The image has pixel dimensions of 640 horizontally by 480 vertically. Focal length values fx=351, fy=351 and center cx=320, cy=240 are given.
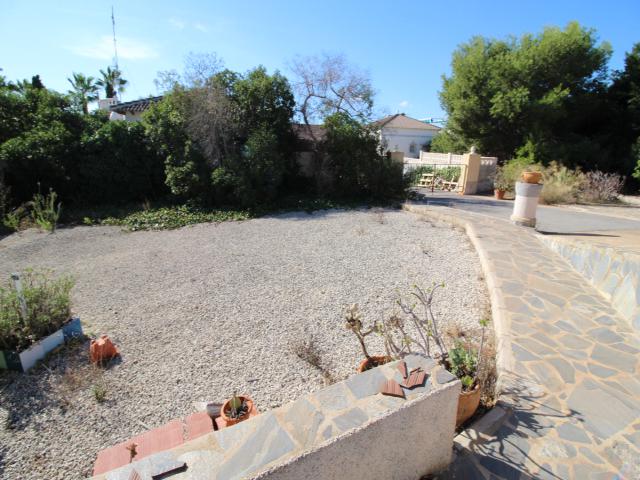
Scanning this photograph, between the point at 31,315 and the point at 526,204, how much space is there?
872 cm

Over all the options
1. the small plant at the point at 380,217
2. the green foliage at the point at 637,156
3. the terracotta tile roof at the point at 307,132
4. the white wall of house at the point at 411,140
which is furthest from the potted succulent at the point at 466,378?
the white wall of house at the point at 411,140

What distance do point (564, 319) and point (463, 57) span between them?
61.8ft

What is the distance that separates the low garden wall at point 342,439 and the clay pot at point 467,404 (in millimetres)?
409

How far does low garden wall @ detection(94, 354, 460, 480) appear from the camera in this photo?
4.90 feet

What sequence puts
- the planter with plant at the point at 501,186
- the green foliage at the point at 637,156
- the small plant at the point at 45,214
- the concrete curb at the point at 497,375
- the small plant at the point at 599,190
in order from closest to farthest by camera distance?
the concrete curb at the point at 497,375 < the small plant at the point at 45,214 < the small plant at the point at 599,190 < the planter with plant at the point at 501,186 < the green foliage at the point at 637,156

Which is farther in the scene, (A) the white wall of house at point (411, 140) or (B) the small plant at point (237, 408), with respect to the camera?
(A) the white wall of house at point (411, 140)

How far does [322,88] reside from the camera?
13.1 meters

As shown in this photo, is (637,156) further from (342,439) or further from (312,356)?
(342,439)

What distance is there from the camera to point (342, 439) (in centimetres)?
162

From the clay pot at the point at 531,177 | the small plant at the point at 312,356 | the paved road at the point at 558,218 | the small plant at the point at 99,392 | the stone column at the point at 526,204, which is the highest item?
the clay pot at the point at 531,177

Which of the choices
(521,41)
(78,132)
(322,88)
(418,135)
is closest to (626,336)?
(322,88)

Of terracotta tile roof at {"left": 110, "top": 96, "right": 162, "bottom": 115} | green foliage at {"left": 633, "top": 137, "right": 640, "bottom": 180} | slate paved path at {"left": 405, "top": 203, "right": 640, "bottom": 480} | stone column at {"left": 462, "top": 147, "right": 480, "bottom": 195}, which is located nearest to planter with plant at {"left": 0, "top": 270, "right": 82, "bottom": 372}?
slate paved path at {"left": 405, "top": 203, "right": 640, "bottom": 480}

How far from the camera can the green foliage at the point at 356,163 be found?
40.7 feet

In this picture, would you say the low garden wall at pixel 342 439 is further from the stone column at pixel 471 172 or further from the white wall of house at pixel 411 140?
the white wall of house at pixel 411 140
